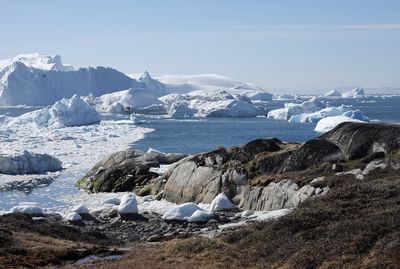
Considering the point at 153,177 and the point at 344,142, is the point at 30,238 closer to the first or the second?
the point at 344,142

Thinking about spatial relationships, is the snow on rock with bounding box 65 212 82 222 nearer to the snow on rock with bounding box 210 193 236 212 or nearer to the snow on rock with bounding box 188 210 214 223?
the snow on rock with bounding box 188 210 214 223

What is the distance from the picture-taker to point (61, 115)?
97562mm

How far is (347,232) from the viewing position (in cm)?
1583

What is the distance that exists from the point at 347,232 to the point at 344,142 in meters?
16.3

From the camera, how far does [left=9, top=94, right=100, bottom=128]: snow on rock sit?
96.6 meters

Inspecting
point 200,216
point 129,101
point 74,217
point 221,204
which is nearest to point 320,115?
point 129,101

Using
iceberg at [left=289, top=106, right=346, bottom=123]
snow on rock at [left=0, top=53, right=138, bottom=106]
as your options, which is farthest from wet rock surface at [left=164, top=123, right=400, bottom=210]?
snow on rock at [left=0, top=53, right=138, bottom=106]

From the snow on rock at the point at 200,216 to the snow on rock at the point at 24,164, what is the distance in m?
26.5

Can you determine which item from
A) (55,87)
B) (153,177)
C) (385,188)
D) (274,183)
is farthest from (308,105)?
(385,188)

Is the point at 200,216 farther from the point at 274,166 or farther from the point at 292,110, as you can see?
the point at 292,110

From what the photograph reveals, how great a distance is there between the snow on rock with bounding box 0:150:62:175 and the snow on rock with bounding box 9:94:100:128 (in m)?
44.3

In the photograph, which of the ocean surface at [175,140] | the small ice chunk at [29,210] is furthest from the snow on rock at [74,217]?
the ocean surface at [175,140]

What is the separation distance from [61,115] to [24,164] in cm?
4876

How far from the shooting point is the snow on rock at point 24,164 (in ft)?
162
